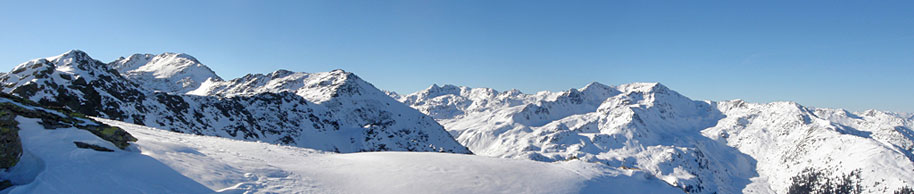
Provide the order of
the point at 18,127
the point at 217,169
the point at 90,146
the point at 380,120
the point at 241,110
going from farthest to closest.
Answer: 1. the point at 380,120
2. the point at 241,110
3. the point at 217,169
4. the point at 90,146
5. the point at 18,127

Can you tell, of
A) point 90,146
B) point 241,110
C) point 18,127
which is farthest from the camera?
point 241,110

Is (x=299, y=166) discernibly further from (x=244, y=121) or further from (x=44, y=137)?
(x=244, y=121)

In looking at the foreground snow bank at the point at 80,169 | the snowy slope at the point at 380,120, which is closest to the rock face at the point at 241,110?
the snowy slope at the point at 380,120

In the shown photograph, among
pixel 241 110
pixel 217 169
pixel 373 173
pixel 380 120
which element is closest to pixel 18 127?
pixel 217 169

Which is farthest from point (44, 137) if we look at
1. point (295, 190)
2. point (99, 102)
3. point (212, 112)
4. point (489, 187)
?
point (212, 112)

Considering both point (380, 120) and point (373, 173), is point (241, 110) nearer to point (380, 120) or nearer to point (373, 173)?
point (380, 120)
